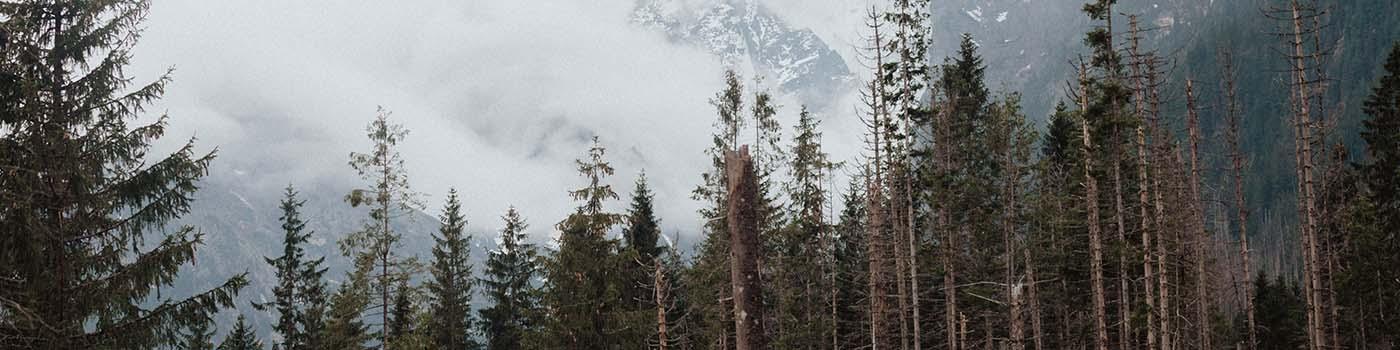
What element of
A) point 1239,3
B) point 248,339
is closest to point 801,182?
point 248,339

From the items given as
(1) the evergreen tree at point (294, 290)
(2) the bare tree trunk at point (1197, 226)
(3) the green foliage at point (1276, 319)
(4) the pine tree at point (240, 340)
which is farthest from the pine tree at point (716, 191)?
(3) the green foliage at point (1276, 319)

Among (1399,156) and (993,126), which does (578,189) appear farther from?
(1399,156)

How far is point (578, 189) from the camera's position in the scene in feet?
76.0

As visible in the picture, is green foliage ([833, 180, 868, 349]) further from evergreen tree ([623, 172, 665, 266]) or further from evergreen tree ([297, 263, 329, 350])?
evergreen tree ([297, 263, 329, 350])

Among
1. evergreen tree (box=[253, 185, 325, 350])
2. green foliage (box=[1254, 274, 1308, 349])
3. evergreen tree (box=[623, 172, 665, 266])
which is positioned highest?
evergreen tree (box=[623, 172, 665, 266])

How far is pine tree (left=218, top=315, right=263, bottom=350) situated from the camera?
35938 millimetres

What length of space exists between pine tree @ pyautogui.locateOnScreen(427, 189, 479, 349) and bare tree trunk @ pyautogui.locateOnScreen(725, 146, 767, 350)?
1078 inches

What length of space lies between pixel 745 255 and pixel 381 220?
51.9 ft

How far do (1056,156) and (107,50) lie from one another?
28.7 meters

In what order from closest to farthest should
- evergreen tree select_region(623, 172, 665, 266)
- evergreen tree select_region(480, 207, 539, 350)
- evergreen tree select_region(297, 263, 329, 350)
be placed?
1. evergreen tree select_region(297, 263, 329, 350)
2. evergreen tree select_region(623, 172, 665, 266)
3. evergreen tree select_region(480, 207, 539, 350)

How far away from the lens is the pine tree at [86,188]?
1145 centimetres

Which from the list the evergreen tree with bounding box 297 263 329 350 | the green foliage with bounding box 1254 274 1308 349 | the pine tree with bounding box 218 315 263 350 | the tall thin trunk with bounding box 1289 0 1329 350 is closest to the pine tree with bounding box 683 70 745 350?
the tall thin trunk with bounding box 1289 0 1329 350

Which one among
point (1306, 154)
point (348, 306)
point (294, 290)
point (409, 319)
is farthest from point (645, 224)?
point (1306, 154)

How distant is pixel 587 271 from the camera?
76.8 feet
